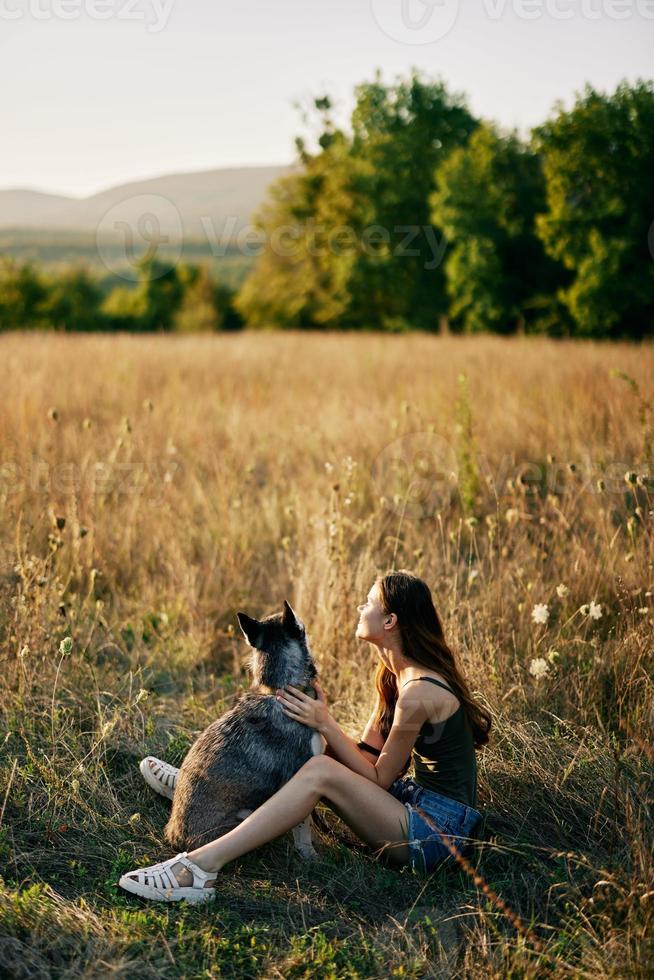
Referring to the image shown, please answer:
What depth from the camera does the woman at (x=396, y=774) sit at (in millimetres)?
2725

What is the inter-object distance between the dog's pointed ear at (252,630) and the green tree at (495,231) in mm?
25199

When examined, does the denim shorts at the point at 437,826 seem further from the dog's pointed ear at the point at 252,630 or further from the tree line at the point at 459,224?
the tree line at the point at 459,224

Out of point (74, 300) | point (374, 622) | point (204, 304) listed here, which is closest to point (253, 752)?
point (374, 622)

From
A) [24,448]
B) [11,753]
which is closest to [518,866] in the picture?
[11,753]

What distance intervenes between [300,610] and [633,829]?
2.28 m

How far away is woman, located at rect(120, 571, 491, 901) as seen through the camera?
2725 millimetres

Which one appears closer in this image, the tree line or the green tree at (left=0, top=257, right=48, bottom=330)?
the tree line

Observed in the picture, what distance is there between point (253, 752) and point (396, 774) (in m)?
0.58

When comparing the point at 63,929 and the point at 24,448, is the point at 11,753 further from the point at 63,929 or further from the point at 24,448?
the point at 24,448

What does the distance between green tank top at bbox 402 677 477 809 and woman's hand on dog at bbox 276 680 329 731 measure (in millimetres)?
360

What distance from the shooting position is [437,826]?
2.84m

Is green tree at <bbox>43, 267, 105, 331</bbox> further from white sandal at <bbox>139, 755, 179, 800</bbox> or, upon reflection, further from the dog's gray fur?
the dog's gray fur

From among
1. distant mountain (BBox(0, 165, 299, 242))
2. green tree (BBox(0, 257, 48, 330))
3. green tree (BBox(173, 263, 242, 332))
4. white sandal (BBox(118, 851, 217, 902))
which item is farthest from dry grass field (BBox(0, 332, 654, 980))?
green tree (BBox(0, 257, 48, 330))

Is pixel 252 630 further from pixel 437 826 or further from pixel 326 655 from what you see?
pixel 326 655
